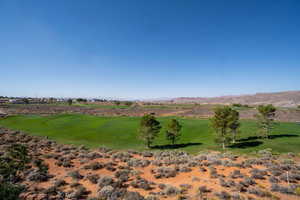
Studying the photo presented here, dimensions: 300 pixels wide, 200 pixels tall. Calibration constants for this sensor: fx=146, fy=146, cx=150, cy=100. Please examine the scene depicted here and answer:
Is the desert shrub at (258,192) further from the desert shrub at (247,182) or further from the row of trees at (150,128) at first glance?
the row of trees at (150,128)

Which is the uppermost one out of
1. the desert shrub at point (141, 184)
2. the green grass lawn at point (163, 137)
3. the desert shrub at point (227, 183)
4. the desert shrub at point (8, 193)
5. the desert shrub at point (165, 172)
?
the desert shrub at point (8, 193)

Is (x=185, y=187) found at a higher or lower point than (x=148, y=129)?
lower

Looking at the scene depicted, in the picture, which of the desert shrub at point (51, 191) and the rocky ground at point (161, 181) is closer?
the rocky ground at point (161, 181)

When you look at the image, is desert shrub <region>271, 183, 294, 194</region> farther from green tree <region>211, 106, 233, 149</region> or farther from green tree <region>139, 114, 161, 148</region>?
green tree <region>139, 114, 161, 148</region>

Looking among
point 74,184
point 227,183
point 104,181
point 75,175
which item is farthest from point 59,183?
point 227,183

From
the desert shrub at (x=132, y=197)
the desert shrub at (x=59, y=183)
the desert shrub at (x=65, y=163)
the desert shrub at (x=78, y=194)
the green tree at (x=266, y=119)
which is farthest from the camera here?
the green tree at (x=266, y=119)

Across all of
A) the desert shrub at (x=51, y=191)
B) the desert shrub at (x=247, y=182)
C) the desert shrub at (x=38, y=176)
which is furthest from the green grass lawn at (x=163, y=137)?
the desert shrub at (x=51, y=191)

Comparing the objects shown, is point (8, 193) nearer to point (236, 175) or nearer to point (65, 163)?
point (65, 163)

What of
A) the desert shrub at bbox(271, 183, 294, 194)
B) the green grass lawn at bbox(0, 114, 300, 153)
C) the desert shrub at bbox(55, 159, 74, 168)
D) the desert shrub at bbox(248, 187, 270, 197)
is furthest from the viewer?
the green grass lawn at bbox(0, 114, 300, 153)

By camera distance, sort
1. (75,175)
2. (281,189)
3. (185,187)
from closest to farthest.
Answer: (281,189) → (185,187) → (75,175)

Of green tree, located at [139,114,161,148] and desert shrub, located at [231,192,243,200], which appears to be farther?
green tree, located at [139,114,161,148]

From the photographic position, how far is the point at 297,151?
21469 millimetres

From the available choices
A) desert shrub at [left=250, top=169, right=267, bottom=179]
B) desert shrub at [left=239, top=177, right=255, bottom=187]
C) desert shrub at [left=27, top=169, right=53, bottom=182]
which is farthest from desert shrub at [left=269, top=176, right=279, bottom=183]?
desert shrub at [left=27, top=169, right=53, bottom=182]

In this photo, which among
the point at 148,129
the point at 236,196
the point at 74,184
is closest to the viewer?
the point at 236,196
